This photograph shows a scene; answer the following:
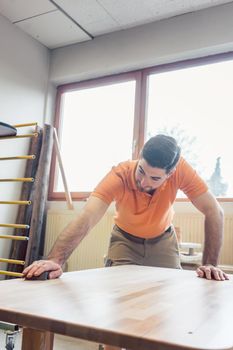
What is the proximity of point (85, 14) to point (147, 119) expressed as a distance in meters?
1.18

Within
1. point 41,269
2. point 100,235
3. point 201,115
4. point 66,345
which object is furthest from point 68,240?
point 201,115

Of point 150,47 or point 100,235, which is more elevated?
point 150,47

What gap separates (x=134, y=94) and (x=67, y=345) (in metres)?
2.45

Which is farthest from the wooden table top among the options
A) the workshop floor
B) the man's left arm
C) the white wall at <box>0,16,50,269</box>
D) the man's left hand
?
the white wall at <box>0,16,50,269</box>

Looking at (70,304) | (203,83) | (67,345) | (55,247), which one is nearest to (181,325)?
(70,304)

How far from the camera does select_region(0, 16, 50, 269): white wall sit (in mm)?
3549

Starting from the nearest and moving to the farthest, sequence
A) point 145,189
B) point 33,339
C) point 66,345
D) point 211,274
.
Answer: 1. point 33,339
2. point 211,274
3. point 145,189
4. point 66,345

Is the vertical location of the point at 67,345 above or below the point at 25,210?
below

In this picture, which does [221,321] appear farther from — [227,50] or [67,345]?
[227,50]

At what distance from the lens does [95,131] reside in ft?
13.0

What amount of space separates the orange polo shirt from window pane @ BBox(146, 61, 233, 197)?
140 centimetres

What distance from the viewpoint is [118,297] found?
845 mm

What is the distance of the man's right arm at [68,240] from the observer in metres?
1.12

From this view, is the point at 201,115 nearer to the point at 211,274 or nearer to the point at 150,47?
the point at 150,47
